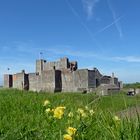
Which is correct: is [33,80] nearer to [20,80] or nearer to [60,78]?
[20,80]

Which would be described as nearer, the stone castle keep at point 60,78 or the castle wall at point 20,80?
the stone castle keep at point 60,78

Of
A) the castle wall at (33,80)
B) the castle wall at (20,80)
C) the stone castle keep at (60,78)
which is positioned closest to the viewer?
the stone castle keep at (60,78)

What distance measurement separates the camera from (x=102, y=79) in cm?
5653

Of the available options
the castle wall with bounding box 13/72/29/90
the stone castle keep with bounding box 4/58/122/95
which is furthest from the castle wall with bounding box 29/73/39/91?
the castle wall with bounding box 13/72/29/90

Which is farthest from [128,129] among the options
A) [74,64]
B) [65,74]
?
[74,64]

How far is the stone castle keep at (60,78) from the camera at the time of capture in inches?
2052

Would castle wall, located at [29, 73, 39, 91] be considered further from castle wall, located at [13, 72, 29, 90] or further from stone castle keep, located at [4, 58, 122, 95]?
castle wall, located at [13, 72, 29, 90]

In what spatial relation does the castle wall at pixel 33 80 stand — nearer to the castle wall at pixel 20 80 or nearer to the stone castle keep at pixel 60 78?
the stone castle keep at pixel 60 78

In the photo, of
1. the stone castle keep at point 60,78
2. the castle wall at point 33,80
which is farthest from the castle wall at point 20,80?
the castle wall at point 33,80

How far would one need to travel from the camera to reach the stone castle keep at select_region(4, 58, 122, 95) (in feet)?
171

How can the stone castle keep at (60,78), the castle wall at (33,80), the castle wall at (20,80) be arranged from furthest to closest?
the castle wall at (20,80) → the castle wall at (33,80) → the stone castle keep at (60,78)

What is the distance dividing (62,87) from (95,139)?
5132cm

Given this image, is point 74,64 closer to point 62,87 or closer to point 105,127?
point 62,87

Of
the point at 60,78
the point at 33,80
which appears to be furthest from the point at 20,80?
the point at 60,78
